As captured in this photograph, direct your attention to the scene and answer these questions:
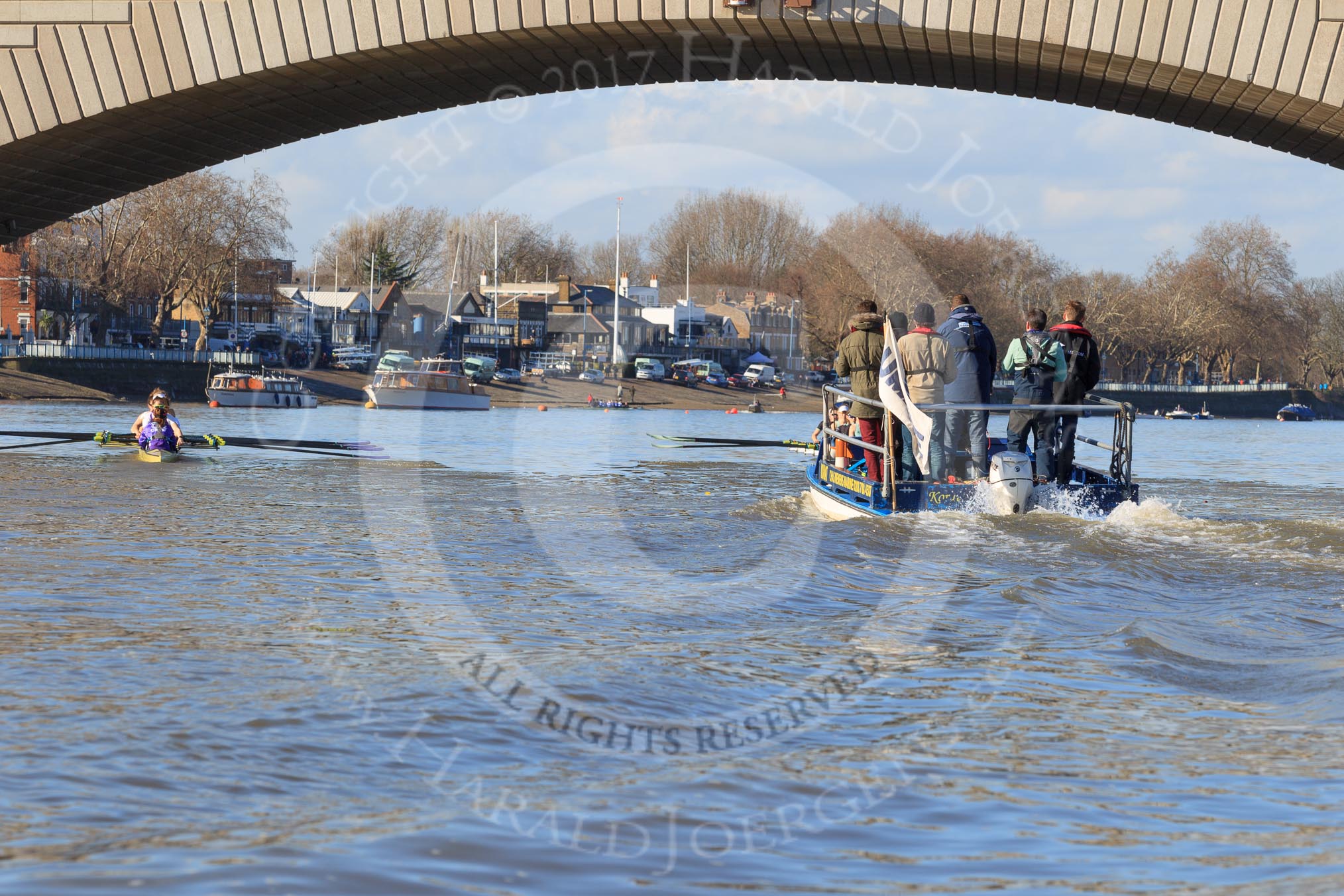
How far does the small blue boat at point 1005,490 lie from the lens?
15.2 meters

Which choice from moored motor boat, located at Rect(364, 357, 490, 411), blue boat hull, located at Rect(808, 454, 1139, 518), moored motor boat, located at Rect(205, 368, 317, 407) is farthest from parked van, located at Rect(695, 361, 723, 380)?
blue boat hull, located at Rect(808, 454, 1139, 518)

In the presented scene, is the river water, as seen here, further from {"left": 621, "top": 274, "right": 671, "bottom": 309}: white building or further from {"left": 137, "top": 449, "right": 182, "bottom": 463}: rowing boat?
{"left": 621, "top": 274, "right": 671, "bottom": 309}: white building

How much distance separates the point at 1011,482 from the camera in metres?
15.1

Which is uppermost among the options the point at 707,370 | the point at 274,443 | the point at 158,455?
the point at 707,370

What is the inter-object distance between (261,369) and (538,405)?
15052mm

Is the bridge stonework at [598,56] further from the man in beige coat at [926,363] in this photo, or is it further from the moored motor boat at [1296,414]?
the moored motor boat at [1296,414]

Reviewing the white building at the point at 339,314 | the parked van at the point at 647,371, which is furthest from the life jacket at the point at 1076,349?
the white building at the point at 339,314

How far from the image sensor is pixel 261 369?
251 feet

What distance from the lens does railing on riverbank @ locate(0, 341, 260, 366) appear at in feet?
A: 233

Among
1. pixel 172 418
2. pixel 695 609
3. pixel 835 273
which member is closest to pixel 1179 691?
pixel 695 609

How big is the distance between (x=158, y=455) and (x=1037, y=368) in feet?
56.2

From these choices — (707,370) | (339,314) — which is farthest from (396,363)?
(707,370)

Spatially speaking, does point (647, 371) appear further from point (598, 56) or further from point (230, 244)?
point (598, 56)

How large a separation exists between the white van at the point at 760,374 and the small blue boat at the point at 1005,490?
87935 millimetres
